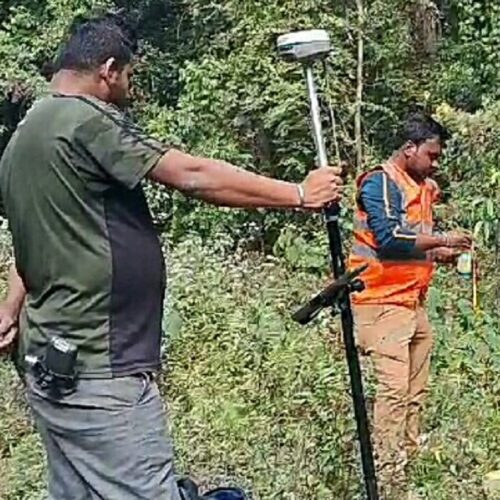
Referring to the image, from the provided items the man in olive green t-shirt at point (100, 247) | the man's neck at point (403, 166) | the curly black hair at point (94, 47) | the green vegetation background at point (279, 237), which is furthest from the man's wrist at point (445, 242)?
the curly black hair at point (94, 47)

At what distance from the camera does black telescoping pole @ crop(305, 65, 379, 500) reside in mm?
3829

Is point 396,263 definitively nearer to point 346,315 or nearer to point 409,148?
point 409,148

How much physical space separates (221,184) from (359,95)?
38.9ft

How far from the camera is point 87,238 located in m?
3.48

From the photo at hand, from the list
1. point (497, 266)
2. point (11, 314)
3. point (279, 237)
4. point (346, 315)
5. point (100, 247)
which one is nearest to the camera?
point (100, 247)

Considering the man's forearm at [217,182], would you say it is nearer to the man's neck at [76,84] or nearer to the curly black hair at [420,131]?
the man's neck at [76,84]

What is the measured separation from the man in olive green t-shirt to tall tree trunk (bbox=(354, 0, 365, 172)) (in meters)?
10.9

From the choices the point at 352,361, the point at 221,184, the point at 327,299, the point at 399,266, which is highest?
the point at 221,184

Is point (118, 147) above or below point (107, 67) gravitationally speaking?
below

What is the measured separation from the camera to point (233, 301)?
8438 mm

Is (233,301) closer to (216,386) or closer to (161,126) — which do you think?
(216,386)

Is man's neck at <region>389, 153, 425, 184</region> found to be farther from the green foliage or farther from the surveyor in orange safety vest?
the green foliage

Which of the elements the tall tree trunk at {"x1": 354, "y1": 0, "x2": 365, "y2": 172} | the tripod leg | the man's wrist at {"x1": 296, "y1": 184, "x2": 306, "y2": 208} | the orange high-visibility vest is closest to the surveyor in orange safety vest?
the orange high-visibility vest

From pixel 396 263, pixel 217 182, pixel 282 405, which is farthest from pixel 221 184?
pixel 396 263
